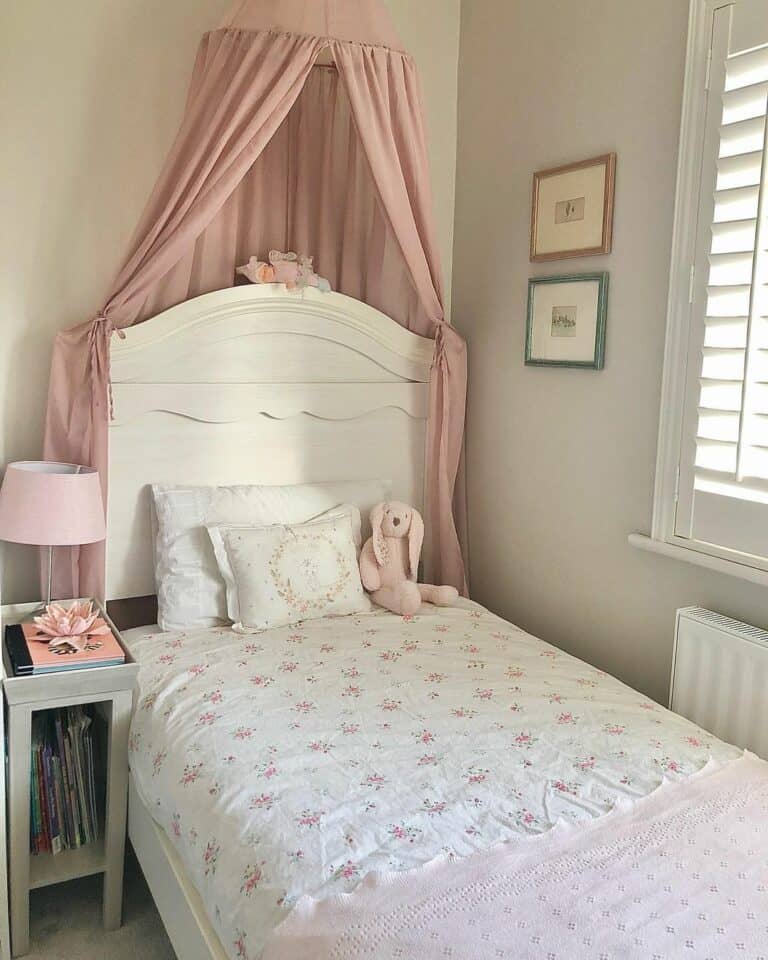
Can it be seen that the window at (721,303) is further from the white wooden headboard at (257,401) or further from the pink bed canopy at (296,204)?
the white wooden headboard at (257,401)

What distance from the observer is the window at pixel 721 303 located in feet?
7.02

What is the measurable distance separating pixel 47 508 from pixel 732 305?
182 cm

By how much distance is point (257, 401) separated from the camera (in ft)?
9.61

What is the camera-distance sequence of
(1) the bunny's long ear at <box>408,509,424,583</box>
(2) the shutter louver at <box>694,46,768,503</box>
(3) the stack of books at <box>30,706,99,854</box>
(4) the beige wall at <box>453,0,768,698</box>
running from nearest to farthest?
(2) the shutter louver at <box>694,46,768,503</box> < (3) the stack of books at <box>30,706,99,854</box> < (4) the beige wall at <box>453,0,768,698</box> < (1) the bunny's long ear at <box>408,509,424,583</box>

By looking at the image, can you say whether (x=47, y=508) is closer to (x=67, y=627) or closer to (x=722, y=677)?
(x=67, y=627)

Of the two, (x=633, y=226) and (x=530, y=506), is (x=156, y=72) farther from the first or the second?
(x=530, y=506)

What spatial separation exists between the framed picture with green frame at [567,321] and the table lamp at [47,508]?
1420mm

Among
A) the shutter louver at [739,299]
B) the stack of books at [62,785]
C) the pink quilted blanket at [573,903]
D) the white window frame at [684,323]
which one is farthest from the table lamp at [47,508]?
the shutter louver at [739,299]

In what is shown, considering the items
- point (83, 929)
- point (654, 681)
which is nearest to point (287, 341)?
point (654, 681)

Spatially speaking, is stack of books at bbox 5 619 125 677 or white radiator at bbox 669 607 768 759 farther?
stack of books at bbox 5 619 125 677

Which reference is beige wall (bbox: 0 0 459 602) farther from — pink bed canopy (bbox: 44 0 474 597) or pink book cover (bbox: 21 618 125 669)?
pink book cover (bbox: 21 618 125 669)

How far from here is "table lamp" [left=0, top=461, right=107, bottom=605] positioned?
2432 millimetres

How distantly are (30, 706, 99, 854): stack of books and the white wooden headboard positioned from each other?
1.63ft

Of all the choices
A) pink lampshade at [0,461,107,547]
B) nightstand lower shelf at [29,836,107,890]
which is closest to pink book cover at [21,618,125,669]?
pink lampshade at [0,461,107,547]
